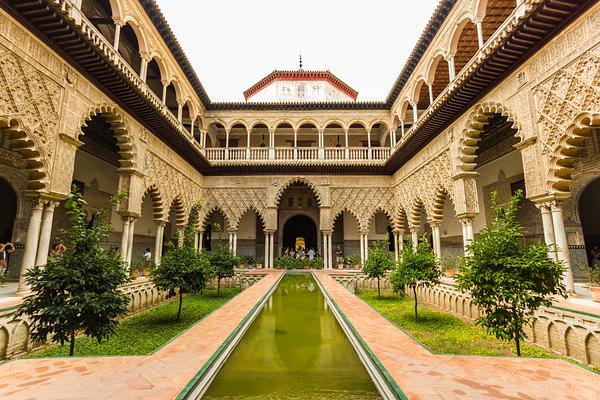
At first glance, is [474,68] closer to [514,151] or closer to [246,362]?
[514,151]

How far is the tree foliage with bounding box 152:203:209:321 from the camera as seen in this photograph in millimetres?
6492

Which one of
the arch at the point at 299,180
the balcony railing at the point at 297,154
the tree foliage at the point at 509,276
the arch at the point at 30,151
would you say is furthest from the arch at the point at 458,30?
the arch at the point at 30,151

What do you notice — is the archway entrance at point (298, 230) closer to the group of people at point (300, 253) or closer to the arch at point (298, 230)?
the arch at point (298, 230)

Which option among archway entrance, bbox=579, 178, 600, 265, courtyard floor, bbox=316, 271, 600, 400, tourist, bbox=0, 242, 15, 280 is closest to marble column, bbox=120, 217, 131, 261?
tourist, bbox=0, 242, 15, 280

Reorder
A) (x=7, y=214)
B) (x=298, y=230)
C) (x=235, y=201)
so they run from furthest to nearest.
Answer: (x=298, y=230) → (x=235, y=201) → (x=7, y=214)

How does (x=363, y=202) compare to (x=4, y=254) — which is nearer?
(x=4, y=254)

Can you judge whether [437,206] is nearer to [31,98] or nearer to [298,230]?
[298,230]

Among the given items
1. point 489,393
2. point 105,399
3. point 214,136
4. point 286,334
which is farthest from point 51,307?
point 214,136

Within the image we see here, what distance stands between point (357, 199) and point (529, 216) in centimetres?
723

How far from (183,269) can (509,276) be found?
19.3 ft

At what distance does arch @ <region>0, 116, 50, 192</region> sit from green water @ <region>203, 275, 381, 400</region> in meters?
4.99

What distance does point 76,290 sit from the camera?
3.68 meters

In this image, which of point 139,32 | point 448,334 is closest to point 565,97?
point 448,334

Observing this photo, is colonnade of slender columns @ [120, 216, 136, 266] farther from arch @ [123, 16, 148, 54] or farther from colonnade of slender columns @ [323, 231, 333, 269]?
colonnade of slender columns @ [323, 231, 333, 269]
